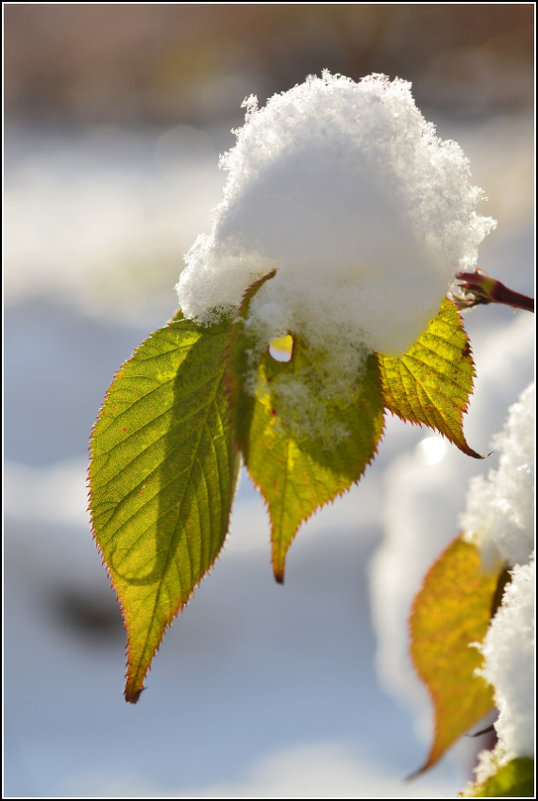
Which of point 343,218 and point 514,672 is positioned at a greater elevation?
point 343,218

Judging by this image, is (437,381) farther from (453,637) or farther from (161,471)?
(453,637)

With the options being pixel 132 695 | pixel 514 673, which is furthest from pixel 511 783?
pixel 132 695

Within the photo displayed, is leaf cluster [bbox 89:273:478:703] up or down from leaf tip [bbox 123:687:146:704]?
up

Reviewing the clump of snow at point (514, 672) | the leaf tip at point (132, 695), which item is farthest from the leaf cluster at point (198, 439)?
the clump of snow at point (514, 672)

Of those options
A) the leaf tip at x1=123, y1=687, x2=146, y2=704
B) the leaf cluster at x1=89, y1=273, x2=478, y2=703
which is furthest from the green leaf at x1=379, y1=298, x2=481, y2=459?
the leaf tip at x1=123, y1=687, x2=146, y2=704

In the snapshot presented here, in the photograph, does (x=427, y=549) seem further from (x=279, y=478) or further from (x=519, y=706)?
(x=279, y=478)

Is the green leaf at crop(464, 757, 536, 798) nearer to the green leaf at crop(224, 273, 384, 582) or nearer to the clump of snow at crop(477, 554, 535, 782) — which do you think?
the clump of snow at crop(477, 554, 535, 782)
